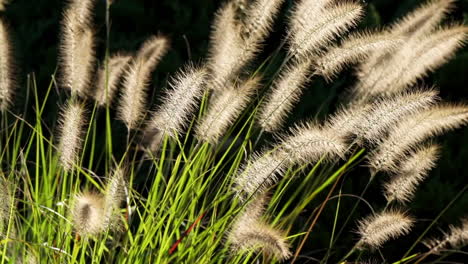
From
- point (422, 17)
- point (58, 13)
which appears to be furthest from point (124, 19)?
point (422, 17)

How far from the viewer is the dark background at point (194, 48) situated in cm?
334

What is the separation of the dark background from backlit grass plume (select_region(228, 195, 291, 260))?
2.71ft

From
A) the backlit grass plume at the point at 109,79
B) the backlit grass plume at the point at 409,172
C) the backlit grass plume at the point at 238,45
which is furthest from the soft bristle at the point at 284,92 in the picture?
the backlit grass plume at the point at 109,79

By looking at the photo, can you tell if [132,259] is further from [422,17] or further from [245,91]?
[422,17]

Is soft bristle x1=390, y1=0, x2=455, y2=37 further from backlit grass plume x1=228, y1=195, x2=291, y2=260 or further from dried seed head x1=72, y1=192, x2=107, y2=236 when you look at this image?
dried seed head x1=72, y1=192, x2=107, y2=236

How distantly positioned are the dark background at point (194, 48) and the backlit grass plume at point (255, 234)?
82 cm

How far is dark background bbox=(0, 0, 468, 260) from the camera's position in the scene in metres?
3.34

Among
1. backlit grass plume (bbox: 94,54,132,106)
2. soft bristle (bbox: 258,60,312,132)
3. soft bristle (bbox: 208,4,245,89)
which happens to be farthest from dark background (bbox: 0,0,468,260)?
soft bristle (bbox: 258,60,312,132)

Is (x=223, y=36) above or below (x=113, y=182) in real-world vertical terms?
above

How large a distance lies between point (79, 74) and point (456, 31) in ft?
4.28

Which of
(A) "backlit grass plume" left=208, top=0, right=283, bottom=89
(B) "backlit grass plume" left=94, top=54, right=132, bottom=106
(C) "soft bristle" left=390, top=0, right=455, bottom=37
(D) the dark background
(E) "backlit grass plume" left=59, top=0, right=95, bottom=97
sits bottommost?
(D) the dark background

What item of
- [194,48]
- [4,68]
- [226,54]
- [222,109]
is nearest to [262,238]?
[222,109]

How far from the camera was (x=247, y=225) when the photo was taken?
2.34 m

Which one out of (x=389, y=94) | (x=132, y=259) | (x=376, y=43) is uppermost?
(x=376, y=43)
